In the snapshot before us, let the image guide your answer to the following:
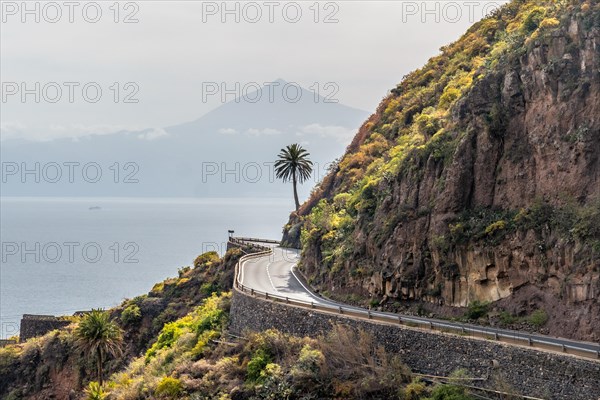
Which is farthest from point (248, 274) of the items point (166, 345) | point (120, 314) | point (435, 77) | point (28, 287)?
point (28, 287)

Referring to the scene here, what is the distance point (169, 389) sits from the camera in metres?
39.3

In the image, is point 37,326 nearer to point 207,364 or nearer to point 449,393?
point 207,364

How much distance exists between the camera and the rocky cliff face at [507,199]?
33781 mm

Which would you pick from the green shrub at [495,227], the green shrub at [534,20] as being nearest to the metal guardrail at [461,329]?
the green shrub at [495,227]

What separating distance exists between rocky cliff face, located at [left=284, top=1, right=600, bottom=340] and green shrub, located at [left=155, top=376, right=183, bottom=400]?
1104 cm

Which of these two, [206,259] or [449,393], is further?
[206,259]

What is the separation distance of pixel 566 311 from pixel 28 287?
477ft

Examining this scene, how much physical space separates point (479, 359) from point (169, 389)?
16243 millimetres

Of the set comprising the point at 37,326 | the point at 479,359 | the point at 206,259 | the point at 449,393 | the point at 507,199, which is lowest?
the point at 37,326

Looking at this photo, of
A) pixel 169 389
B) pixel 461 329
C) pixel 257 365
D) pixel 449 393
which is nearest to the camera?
pixel 449 393

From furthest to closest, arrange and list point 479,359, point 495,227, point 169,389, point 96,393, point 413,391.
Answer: point 96,393 < point 169,389 < point 495,227 < point 413,391 < point 479,359

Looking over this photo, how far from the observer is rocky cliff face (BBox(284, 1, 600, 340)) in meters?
33.8

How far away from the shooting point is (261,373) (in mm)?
36719

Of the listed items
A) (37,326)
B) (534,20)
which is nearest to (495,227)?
(534,20)
